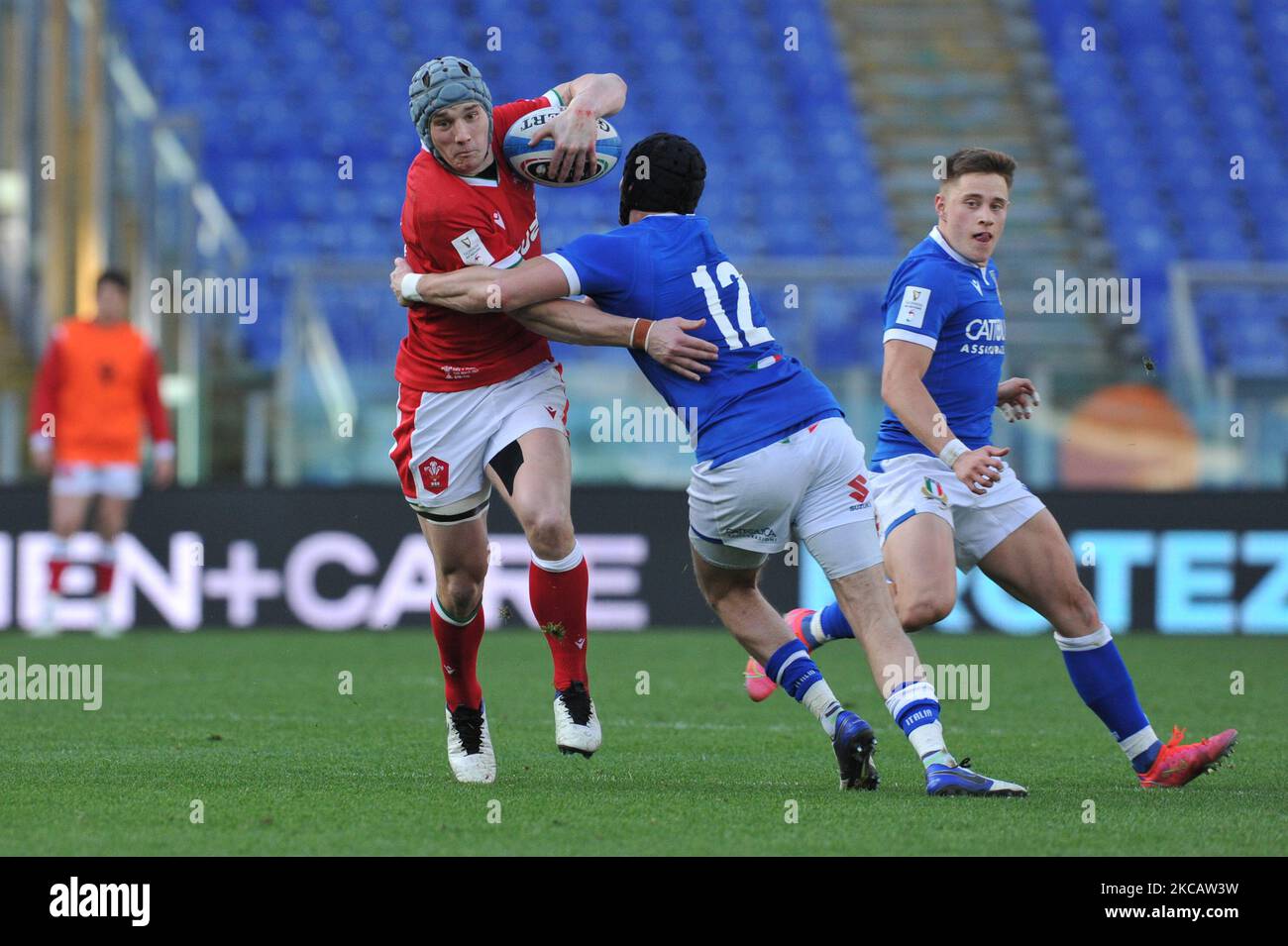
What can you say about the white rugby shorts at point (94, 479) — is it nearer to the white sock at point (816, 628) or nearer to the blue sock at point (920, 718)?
the white sock at point (816, 628)

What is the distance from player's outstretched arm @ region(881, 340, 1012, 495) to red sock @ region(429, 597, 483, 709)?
4.87 ft

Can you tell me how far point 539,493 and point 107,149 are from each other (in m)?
9.71

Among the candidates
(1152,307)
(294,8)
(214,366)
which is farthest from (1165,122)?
(214,366)

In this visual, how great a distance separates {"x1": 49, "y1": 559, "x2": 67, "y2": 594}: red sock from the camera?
11.6m

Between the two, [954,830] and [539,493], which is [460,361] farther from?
[954,830]

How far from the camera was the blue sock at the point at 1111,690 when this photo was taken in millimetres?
5617

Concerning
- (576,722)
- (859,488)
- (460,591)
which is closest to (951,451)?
(859,488)

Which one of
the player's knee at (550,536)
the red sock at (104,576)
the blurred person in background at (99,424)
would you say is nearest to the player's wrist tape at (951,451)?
the player's knee at (550,536)

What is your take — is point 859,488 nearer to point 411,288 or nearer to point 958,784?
point 958,784

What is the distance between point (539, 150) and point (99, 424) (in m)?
6.86

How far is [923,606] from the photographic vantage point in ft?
18.5

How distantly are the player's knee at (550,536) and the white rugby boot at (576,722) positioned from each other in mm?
389

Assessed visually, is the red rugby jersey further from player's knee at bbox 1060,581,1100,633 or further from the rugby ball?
player's knee at bbox 1060,581,1100,633

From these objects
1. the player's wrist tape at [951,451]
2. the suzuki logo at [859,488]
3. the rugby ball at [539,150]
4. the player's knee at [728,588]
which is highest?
the rugby ball at [539,150]
